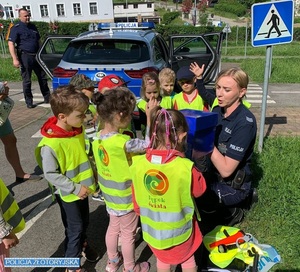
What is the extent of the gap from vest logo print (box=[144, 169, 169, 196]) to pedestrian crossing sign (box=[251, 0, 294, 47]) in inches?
119

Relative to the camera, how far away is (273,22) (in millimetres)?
4117

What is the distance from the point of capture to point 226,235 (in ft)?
8.59

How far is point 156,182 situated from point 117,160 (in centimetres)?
50

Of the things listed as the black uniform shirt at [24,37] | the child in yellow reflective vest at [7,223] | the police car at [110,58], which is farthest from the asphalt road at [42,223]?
the black uniform shirt at [24,37]

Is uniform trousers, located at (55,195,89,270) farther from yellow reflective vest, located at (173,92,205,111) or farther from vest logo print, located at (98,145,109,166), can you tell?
yellow reflective vest, located at (173,92,205,111)

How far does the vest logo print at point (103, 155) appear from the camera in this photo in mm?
2358

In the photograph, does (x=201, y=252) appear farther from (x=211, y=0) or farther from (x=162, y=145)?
(x=211, y=0)

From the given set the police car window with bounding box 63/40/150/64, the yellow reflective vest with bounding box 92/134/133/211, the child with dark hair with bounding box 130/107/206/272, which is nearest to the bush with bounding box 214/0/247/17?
the police car window with bounding box 63/40/150/64

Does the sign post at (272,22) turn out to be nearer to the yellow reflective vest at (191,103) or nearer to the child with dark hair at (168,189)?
the yellow reflective vest at (191,103)

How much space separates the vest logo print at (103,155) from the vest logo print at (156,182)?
0.49 meters

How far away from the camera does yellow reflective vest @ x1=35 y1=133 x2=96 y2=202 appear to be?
7.68 ft

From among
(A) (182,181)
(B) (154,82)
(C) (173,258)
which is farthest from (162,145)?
(B) (154,82)

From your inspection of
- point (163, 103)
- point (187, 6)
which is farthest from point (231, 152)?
point (187, 6)

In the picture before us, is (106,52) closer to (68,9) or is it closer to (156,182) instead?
(156,182)
